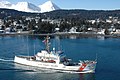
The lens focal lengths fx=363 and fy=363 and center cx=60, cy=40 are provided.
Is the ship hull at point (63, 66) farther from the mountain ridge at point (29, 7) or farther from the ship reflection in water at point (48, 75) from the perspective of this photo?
the mountain ridge at point (29, 7)

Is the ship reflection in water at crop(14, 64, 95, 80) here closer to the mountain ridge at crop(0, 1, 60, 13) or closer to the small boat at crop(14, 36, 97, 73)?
the small boat at crop(14, 36, 97, 73)

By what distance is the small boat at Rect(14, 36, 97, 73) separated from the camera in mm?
20234

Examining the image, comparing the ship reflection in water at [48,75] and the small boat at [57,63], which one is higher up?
the small boat at [57,63]

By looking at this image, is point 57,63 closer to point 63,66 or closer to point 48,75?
point 63,66

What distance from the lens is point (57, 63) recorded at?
20.7 metres

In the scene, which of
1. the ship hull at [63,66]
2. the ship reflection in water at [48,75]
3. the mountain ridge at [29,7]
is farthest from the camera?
the mountain ridge at [29,7]

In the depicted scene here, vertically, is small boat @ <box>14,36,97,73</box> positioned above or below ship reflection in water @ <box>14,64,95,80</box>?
above

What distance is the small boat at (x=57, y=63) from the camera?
20.2 m

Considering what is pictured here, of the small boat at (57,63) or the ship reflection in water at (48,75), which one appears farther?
the small boat at (57,63)

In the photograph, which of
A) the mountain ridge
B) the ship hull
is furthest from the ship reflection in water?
the mountain ridge

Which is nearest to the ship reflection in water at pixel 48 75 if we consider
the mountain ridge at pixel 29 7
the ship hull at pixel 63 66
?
the ship hull at pixel 63 66

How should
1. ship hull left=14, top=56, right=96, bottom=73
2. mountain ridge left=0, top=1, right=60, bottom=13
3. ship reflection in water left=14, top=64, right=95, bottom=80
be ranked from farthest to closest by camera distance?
mountain ridge left=0, top=1, right=60, bottom=13
ship hull left=14, top=56, right=96, bottom=73
ship reflection in water left=14, top=64, right=95, bottom=80

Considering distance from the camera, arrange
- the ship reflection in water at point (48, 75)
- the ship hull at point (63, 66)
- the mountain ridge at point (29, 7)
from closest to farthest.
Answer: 1. the ship reflection in water at point (48, 75)
2. the ship hull at point (63, 66)
3. the mountain ridge at point (29, 7)

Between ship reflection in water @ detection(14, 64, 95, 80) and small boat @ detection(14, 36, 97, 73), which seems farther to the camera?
small boat @ detection(14, 36, 97, 73)
